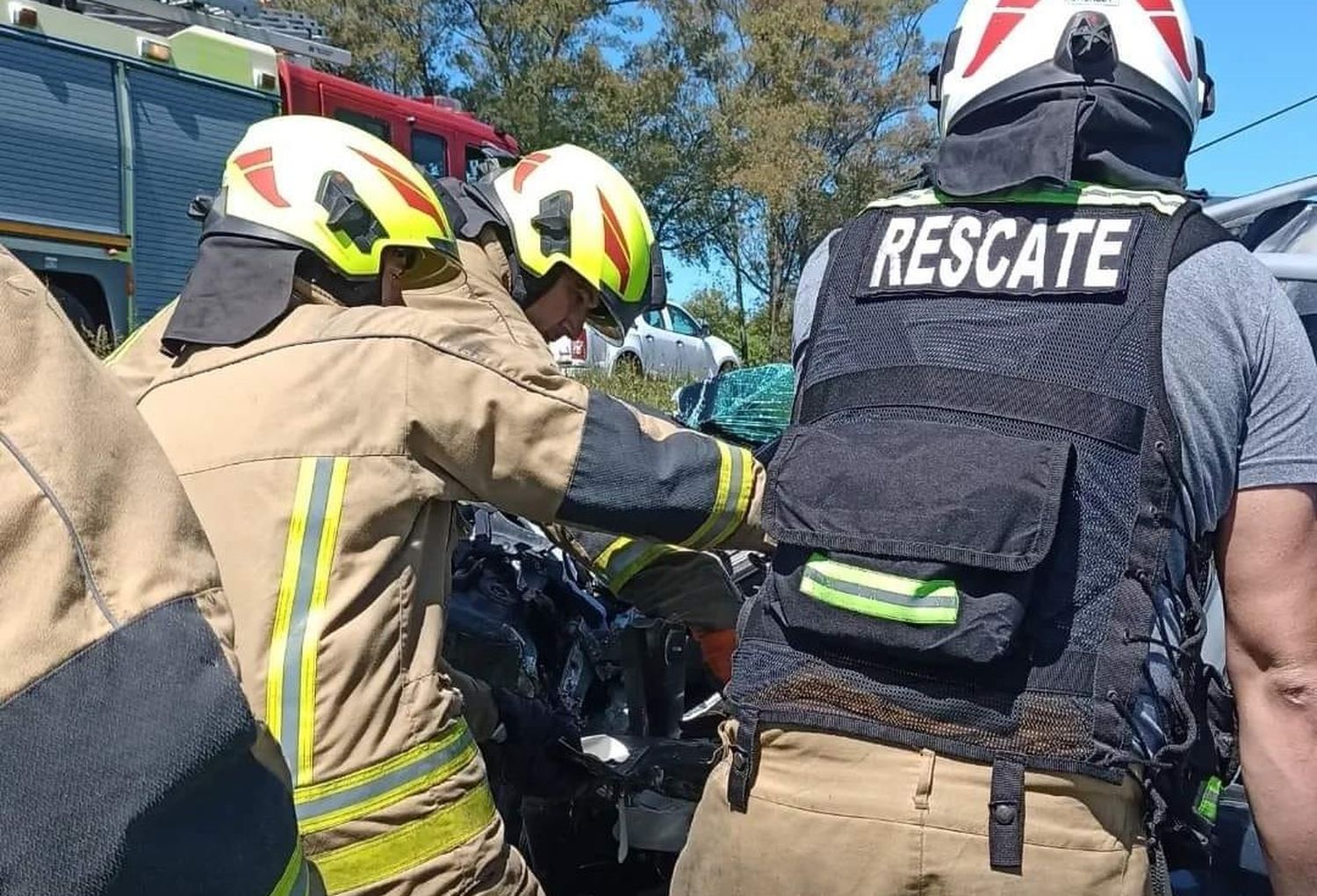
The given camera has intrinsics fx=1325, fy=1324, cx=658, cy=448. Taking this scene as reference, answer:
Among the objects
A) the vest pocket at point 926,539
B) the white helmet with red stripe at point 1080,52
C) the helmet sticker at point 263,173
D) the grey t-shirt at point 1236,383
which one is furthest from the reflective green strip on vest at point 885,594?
the helmet sticker at point 263,173

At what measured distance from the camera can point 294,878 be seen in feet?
3.44

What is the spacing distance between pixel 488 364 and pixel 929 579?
77 centimetres

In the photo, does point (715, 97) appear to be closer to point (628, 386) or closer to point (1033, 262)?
point (628, 386)

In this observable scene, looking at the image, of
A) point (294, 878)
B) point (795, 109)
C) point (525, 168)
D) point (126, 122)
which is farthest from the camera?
point (795, 109)

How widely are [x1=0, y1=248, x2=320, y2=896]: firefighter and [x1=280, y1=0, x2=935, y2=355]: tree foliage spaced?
24031mm

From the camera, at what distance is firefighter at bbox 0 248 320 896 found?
0.85 meters

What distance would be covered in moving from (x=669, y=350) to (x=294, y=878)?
646 inches

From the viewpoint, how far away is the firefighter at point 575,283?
2.68m

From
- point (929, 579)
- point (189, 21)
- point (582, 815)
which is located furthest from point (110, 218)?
point (929, 579)

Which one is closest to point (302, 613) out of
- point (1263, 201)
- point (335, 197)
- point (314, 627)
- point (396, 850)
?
point (314, 627)

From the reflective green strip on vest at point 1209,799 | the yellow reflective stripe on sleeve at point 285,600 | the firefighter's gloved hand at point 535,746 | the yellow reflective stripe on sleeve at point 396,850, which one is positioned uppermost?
the yellow reflective stripe on sleeve at point 285,600

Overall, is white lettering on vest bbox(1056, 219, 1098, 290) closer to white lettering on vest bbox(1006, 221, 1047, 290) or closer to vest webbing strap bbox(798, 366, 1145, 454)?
white lettering on vest bbox(1006, 221, 1047, 290)

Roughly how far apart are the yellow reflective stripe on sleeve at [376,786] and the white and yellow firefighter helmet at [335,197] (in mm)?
848

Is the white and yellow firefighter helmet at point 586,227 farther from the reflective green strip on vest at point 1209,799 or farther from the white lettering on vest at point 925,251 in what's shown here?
the reflective green strip on vest at point 1209,799
